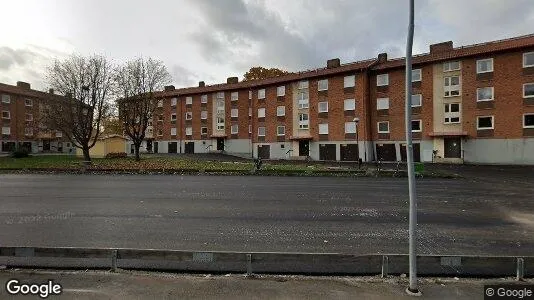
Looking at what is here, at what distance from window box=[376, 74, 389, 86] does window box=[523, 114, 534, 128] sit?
45.5 ft

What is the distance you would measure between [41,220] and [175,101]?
2086 inches

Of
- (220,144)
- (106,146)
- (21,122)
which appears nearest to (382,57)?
(220,144)

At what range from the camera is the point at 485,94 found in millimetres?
32812

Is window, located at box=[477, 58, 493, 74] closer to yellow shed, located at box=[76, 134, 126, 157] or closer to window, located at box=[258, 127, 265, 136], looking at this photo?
window, located at box=[258, 127, 265, 136]

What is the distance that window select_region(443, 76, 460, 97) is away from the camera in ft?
112

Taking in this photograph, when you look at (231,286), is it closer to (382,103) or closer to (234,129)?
(382,103)

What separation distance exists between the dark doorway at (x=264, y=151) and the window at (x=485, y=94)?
26648 mm

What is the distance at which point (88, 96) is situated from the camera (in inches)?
1291

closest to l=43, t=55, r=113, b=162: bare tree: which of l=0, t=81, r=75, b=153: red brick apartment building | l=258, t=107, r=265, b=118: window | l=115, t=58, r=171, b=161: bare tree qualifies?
l=115, t=58, r=171, b=161: bare tree

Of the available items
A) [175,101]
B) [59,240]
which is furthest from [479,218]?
[175,101]

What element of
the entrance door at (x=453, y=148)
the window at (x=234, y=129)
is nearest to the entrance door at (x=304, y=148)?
the window at (x=234, y=129)

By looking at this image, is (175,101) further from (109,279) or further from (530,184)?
(109,279)

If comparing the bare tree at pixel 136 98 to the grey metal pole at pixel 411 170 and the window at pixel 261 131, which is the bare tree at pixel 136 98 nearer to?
the window at pixel 261 131

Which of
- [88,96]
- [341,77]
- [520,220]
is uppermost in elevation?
[341,77]
